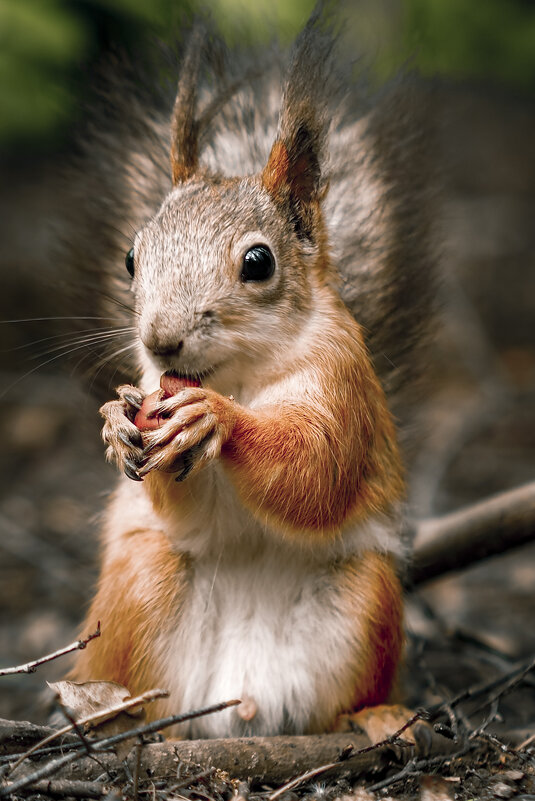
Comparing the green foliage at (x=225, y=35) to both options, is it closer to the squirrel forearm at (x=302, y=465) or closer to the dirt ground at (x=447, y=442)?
the dirt ground at (x=447, y=442)

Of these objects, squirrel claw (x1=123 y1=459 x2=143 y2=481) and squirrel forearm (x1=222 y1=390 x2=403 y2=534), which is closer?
squirrel claw (x1=123 y1=459 x2=143 y2=481)

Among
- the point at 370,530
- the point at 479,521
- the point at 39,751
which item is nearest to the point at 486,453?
the point at 479,521

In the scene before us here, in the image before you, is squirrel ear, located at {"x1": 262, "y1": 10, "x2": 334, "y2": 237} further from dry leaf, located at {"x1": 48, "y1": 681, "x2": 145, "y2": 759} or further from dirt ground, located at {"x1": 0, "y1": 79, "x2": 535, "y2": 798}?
dry leaf, located at {"x1": 48, "y1": 681, "x2": 145, "y2": 759}

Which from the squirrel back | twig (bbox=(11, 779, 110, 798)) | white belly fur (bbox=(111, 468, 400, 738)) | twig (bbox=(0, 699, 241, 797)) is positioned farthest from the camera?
the squirrel back

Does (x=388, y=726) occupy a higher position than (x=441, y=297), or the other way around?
(x=441, y=297)

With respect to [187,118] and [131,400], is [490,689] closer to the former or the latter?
[131,400]

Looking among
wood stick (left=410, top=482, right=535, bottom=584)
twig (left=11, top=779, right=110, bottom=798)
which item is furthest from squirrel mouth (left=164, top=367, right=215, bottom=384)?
wood stick (left=410, top=482, right=535, bottom=584)

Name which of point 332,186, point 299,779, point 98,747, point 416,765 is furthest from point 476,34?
point 98,747
